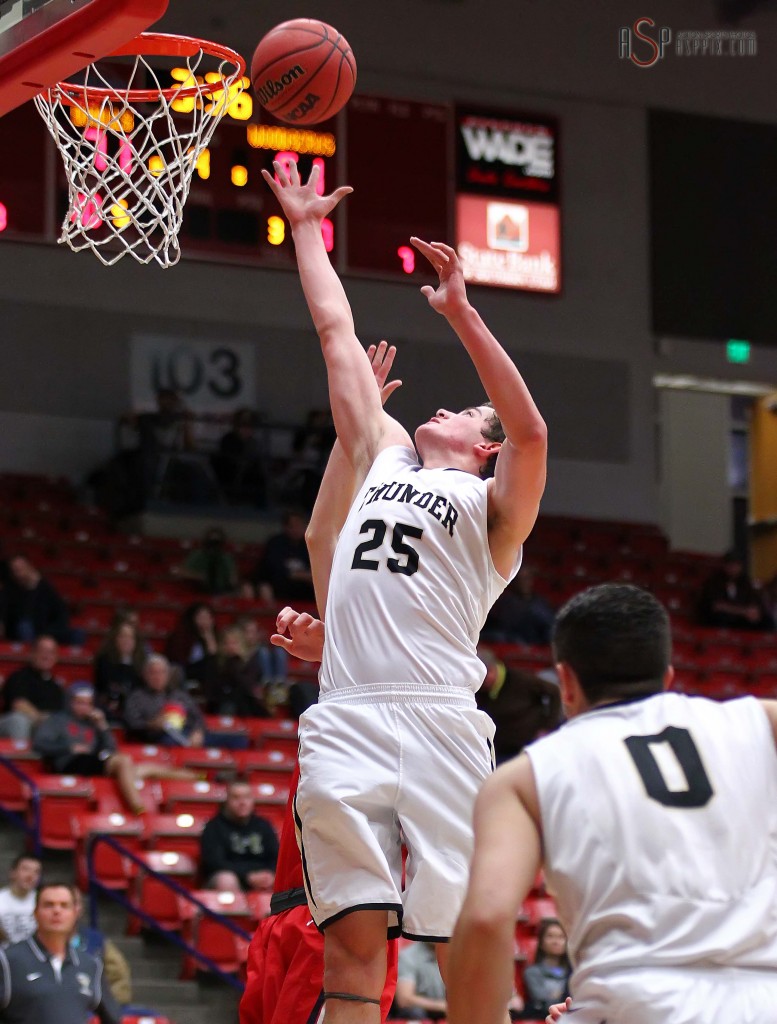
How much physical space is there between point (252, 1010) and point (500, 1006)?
1.86 m

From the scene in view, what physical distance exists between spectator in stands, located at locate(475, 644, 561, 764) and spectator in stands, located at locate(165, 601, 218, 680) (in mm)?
2783

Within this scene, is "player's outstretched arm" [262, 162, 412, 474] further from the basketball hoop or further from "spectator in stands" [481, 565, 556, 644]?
"spectator in stands" [481, 565, 556, 644]

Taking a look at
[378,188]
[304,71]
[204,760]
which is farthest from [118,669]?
[304,71]

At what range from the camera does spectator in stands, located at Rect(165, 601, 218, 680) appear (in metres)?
13.4

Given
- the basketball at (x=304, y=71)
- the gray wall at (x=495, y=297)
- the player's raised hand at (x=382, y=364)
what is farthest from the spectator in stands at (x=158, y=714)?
the player's raised hand at (x=382, y=364)

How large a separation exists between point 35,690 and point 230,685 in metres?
1.78

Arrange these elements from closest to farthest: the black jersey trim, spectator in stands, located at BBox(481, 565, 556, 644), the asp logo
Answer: the black jersey trim → spectator in stands, located at BBox(481, 565, 556, 644) → the asp logo

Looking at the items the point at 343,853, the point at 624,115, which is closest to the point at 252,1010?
the point at 343,853

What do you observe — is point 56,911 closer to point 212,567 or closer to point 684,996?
point 684,996

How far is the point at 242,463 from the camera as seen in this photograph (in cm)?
1717

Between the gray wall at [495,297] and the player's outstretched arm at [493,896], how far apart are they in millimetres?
14460

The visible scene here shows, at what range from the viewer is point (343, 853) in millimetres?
4086

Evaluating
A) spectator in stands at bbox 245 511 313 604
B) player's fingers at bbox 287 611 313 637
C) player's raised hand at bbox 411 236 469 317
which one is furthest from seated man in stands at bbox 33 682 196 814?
player's raised hand at bbox 411 236 469 317

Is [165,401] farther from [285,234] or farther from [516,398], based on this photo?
[516,398]
